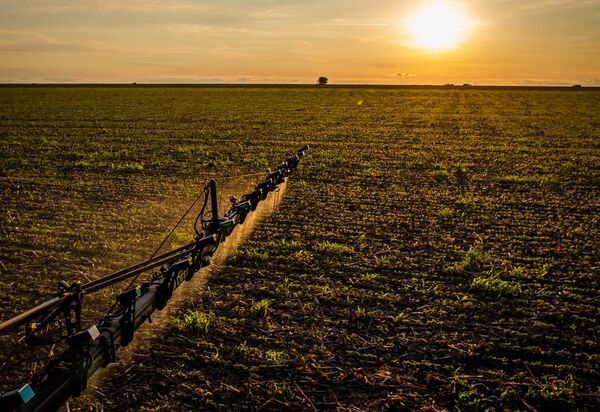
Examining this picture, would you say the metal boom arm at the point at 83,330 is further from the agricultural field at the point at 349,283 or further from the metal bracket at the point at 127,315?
the agricultural field at the point at 349,283

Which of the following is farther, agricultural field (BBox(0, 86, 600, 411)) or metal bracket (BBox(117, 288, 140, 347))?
agricultural field (BBox(0, 86, 600, 411))

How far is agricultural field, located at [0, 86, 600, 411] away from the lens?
4480 millimetres

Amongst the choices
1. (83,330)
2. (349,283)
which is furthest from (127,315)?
(349,283)

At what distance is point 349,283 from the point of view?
6.63m

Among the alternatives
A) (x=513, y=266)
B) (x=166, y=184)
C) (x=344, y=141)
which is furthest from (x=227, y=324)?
(x=344, y=141)

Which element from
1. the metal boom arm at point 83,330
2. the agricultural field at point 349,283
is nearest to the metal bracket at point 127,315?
the metal boom arm at point 83,330

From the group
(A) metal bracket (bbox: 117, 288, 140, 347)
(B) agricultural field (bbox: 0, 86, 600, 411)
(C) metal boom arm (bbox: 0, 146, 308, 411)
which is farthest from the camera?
(B) agricultural field (bbox: 0, 86, 600, 411)

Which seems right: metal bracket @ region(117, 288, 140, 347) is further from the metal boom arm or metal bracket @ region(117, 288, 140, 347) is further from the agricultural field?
the agricultural field

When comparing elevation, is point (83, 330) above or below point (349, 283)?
above

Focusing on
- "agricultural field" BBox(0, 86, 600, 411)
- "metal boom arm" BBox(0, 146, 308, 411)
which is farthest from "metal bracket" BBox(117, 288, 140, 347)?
"agricultural field" BBox(0, 86, 600, 411)

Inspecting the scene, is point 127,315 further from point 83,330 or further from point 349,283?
point 349,283

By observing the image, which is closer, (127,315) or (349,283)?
(127,315)

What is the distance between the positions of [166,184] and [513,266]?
9166 millimetres

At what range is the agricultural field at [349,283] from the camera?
4.48 m
